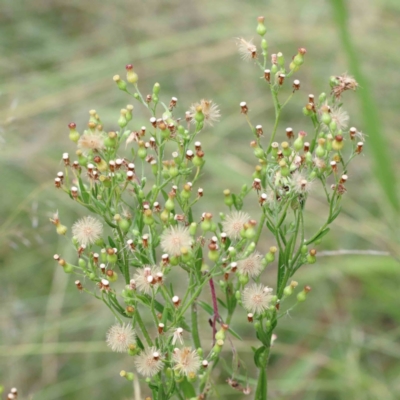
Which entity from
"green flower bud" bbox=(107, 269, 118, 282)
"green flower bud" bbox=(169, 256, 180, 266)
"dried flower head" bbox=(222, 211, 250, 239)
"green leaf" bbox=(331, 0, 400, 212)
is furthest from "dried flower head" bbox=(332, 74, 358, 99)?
"green leaf" bbox=(331, 0, 400, 212)

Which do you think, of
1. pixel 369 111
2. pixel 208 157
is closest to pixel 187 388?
pixel 369 111

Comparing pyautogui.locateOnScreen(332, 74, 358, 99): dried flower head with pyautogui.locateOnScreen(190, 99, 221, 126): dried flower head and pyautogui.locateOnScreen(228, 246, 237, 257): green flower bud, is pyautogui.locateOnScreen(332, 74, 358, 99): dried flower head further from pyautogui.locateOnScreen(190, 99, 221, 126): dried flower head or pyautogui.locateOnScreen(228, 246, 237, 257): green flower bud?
pyautogui.locateOnScreen(228, 246, 237, 257): green flower bud

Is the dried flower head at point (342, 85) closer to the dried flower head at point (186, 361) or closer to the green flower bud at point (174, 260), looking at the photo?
the green flower bud at point (174, 260)

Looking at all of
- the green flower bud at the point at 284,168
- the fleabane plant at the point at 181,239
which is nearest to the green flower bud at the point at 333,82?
the fleabane plant at the point at 181,239

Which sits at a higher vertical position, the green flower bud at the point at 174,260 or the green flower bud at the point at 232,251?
the green flower bud at the point at 232,251

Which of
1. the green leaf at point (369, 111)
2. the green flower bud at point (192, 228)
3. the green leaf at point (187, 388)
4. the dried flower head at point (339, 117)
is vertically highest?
the green leaf at point (369, 111)

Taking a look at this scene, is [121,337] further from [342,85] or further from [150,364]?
[342,85]
